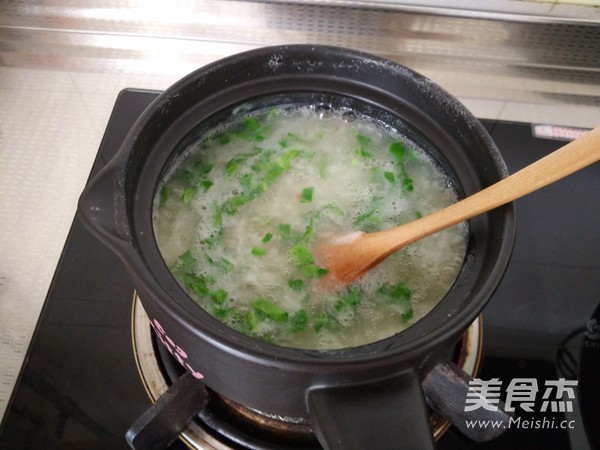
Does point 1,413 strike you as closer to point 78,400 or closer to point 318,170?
point 78,400

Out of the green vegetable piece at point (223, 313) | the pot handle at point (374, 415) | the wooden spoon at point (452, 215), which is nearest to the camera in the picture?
the pot handle at point (374, 415)

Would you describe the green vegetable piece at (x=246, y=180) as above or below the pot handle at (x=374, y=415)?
above

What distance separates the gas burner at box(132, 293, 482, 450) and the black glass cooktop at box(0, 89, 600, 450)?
28mm

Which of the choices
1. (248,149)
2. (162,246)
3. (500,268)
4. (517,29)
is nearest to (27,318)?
(162,246)

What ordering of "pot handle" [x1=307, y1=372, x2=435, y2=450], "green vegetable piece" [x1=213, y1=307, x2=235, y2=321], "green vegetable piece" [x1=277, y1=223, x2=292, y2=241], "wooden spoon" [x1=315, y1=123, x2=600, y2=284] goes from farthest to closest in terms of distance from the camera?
"green vegetable piece" [x1=277, y1=223, x2=292, y2=241]
"green vegetable piece" [x1=213, y1=307, x2=235, y2=321]
"wooden spoon" [x1=315, y1=123, x2=600, y2=284]
"pot handle" [x1=307, y1=372, x2=435, y2=450]

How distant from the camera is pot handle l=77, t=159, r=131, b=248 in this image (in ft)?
2.55

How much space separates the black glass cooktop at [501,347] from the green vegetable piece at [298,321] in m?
0.33

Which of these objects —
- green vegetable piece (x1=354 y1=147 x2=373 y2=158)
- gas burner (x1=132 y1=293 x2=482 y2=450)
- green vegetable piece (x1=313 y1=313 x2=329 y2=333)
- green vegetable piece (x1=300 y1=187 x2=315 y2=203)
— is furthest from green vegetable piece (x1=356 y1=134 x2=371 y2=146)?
gas burner (x1=132 y1=293 x2=482 y2=450)

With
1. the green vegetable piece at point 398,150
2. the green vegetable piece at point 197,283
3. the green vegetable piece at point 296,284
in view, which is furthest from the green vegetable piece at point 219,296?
the green vegetable piece at point 398,150

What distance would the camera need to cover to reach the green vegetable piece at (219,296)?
0.92 m

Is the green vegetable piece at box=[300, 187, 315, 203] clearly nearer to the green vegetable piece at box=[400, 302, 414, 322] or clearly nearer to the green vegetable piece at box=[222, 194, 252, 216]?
the green vegetable piece at box=[222, 194, 252, 216]

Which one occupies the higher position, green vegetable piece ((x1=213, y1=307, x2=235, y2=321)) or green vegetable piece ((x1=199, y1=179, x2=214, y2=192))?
green vegetable piece ((x1=199, y1=179, x2=214, y2=192))

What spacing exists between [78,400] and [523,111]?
1341mm

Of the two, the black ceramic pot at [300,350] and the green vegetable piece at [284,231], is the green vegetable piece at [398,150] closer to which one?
the black ceramic pot at [300,350]
